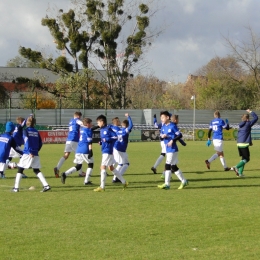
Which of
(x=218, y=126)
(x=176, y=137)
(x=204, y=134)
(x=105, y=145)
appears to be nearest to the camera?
(x=176, y=137)

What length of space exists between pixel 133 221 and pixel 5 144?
22.3 feet

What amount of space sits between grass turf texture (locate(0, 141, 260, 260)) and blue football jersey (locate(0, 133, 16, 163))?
78 cm

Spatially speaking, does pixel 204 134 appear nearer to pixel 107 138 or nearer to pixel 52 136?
pixel 52 136

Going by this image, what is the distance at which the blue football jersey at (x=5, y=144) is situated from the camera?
14864 mm

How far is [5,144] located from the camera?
15.1 metres

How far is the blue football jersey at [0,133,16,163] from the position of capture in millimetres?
14864

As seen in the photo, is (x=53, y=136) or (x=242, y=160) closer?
(x=242, y=160)

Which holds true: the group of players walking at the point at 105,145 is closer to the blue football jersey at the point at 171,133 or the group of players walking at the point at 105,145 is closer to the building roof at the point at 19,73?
the blue football jersey at the point at 171,133

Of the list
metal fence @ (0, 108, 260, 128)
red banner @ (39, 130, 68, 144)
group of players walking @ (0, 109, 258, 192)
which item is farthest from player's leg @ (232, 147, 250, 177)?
metal fence @ (0, 108, 260, 128)

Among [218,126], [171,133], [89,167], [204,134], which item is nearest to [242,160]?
[218,126]

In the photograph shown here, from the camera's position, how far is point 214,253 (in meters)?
7.14

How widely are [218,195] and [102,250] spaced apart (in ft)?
18.5

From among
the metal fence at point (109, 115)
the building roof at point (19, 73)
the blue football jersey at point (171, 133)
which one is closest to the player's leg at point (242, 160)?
the blue football jersey at point (171, 133)

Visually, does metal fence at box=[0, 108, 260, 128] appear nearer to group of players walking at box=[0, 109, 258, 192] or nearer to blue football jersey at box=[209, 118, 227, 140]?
group of players walking at box=[0, 109, 258, 192]
